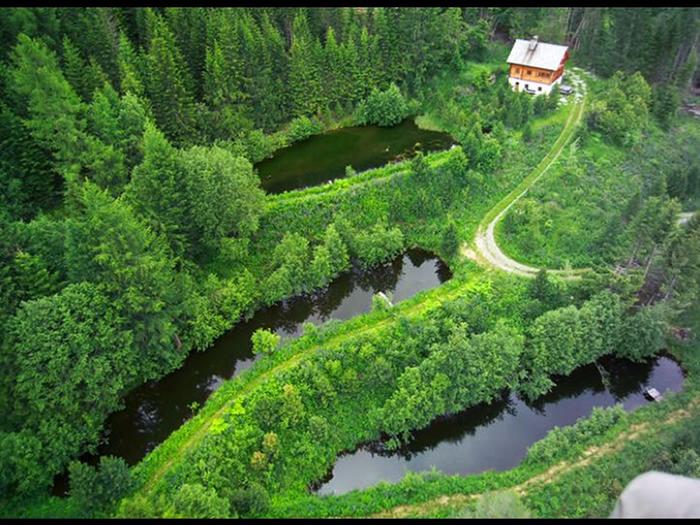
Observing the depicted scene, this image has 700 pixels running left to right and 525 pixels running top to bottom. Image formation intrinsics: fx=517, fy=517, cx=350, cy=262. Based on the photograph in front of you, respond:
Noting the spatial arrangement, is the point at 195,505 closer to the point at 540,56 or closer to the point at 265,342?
the point at 265,342

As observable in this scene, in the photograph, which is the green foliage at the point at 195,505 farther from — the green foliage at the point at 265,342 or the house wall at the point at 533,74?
the house wall at the point at 533,74

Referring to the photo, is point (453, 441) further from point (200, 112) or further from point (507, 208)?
point (200, 112)

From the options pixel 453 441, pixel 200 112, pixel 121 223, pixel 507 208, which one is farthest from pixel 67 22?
pixel 453 441

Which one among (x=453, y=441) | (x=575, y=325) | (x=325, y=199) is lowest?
(x=453, y=441)

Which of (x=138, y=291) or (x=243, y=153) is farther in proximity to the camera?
(x=243, y=153)

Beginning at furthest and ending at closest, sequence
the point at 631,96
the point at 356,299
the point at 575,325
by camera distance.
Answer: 1. the point at 631,96
2. the point at 356,299
3. the point at 575,325

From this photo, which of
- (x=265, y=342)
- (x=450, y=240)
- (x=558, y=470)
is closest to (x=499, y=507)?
(x=558, y=470)

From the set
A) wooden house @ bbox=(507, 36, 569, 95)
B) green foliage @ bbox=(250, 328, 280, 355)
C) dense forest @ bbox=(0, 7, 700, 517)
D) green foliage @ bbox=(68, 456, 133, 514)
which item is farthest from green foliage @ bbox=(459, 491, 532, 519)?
wooden house @ bbox=(507, 36, 569, 95)
